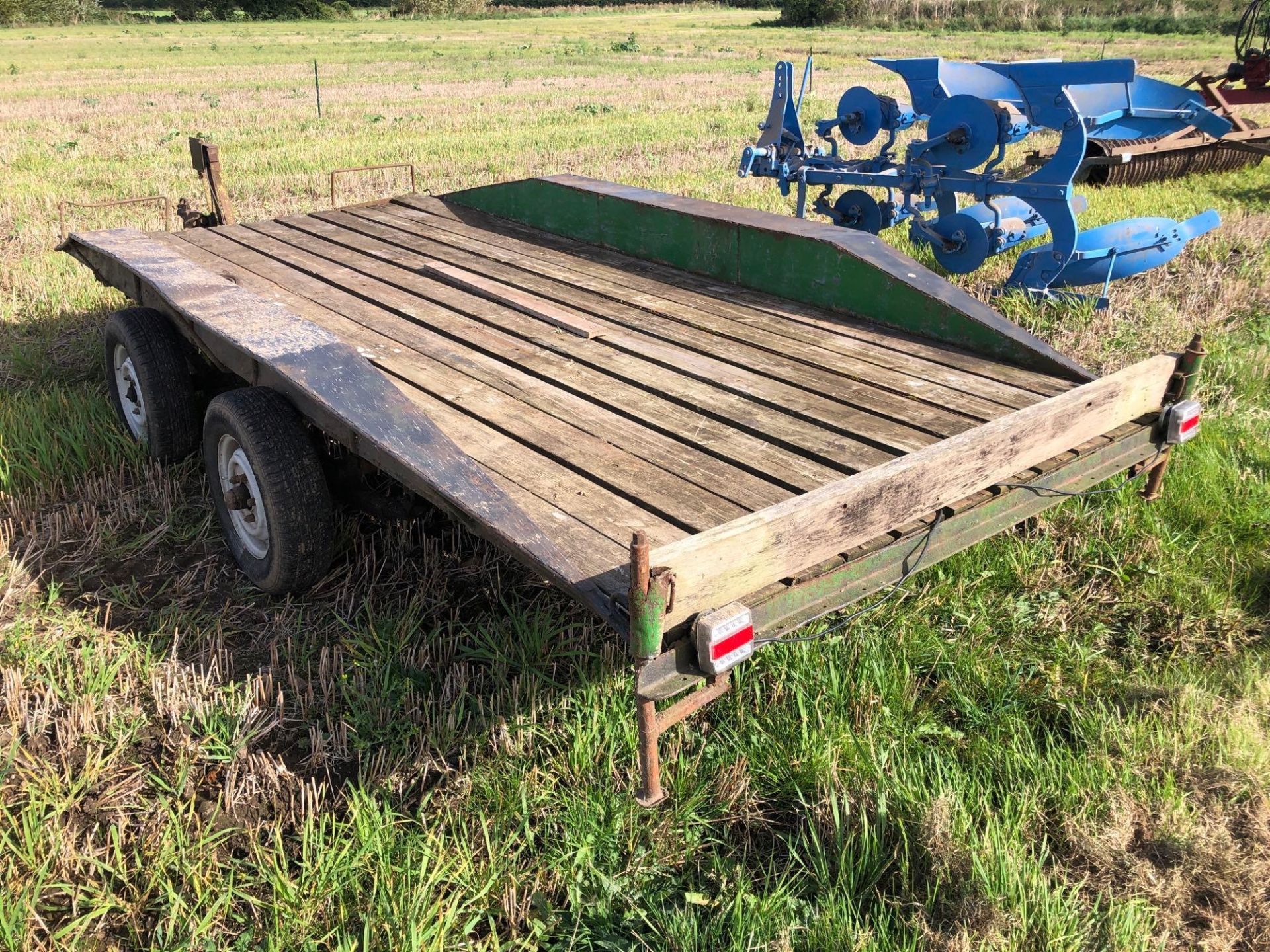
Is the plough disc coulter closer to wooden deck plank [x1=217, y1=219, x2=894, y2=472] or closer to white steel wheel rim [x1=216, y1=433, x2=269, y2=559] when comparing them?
wooden deck plank [x1=217, y1=219, x2=894, y2=472]

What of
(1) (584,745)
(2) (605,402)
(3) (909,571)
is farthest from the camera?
(2) (605,402)

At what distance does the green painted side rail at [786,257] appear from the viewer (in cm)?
347

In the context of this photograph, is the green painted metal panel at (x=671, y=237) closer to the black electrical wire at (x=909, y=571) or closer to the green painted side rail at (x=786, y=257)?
the green painted side rail at (x=786, y=257)

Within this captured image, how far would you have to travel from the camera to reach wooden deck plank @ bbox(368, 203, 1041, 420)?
3.13 m

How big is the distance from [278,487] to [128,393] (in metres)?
1.97

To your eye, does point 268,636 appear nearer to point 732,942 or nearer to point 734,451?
point 734,451

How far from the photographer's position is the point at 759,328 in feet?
12.6

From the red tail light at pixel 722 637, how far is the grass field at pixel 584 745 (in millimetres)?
551

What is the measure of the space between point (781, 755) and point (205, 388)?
3155 mm

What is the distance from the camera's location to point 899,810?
241 cm

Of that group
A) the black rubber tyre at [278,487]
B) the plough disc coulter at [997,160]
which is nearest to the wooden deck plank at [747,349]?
the black rubber tyre at [278,487]

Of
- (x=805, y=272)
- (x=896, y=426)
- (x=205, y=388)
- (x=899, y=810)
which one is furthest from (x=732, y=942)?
(x=205, y=388)

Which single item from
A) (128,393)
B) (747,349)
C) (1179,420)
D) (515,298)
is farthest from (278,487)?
(1179,420)

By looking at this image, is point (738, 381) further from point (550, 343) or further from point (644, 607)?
point (644, 607)
